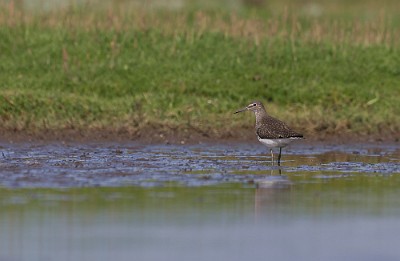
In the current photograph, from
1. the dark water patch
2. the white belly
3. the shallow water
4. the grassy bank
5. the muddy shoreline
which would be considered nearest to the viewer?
the shallow water

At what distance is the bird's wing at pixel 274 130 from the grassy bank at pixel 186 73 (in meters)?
1.68

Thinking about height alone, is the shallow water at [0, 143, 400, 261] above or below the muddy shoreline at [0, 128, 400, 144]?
above

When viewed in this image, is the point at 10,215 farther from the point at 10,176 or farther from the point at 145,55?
the point at 145,55

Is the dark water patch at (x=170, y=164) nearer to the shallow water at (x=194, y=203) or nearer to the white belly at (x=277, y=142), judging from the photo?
the shallow water at (x=194, y=203)

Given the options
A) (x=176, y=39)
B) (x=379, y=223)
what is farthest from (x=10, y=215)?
(x=176, y=39)

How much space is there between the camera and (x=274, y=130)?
13.4 m

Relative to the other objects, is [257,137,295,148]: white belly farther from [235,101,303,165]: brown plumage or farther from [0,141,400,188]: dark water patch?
[0,141,400,188]: dark water patch

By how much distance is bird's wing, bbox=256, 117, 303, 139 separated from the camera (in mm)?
13320

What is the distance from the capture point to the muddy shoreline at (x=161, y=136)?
48.8ft

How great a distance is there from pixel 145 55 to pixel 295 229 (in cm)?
901

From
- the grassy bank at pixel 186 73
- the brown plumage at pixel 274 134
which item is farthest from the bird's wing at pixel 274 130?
the grassy bank at pixel 186 73

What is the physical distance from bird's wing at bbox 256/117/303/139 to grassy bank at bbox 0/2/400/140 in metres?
1.68

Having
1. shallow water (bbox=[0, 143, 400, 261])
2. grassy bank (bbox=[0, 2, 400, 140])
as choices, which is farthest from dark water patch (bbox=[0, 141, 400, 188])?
grassy bank (bbox=[0, 2, 400, 140])

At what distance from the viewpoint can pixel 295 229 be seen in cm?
897
